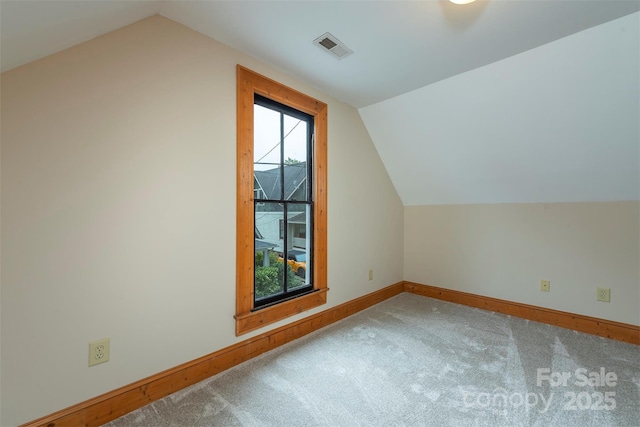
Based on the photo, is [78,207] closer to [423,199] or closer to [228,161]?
[228,161]

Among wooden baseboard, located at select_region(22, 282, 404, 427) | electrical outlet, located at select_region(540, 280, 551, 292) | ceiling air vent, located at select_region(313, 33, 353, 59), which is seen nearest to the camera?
wooden baseboard, located at select_region(22, 282, 404, 427)

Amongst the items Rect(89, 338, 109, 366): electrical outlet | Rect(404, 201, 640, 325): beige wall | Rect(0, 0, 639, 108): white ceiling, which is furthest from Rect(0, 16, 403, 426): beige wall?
Rect(404, 201, 640, 325): beige wall

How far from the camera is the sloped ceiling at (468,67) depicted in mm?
1607

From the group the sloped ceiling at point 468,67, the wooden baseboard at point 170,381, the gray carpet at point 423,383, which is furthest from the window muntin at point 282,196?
the gray carpet at point 423,383

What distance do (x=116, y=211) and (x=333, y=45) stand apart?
176 cm

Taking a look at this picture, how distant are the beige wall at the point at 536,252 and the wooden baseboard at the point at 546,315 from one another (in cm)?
6

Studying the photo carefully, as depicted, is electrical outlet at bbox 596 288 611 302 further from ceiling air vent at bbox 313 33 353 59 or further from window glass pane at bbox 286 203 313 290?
ceiling air vent at bbox 313 33 353 59

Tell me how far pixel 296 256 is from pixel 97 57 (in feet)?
6.44

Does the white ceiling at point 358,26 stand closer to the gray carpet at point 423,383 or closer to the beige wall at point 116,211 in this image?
the beige wall at point 116,211

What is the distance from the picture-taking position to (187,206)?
1.87 m

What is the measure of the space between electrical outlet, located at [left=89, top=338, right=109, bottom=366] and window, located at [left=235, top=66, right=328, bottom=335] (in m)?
0.79

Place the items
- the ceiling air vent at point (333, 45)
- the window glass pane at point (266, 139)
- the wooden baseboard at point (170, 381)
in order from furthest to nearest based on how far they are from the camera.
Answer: the window glass pane at point (266, 139) → the ceiling air vent at point (333, 45) → the wooden baseboard at point (170, 381)

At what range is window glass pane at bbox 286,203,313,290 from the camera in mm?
2623

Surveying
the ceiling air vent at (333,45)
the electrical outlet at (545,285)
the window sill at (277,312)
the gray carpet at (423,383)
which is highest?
the ceiling air vent at (333,45)
